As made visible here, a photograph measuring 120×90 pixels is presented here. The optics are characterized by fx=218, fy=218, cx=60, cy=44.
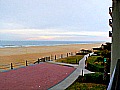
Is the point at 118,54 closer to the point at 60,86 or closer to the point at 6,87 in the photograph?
the point at 60,86

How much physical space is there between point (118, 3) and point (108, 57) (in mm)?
6450

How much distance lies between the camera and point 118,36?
→ 24.0ft

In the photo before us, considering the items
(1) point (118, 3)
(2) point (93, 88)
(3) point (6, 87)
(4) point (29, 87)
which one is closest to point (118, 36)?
(1) point (118, 3)

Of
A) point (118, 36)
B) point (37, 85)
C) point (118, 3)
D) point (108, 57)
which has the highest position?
point (118, 3)

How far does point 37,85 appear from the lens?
1168 cm

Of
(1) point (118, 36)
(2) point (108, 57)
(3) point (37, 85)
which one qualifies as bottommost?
(3) point (37, 85)

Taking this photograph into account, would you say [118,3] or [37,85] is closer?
[118,3]

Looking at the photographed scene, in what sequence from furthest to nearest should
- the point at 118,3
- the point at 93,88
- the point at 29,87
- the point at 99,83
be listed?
the point at 99,83 → the point at 29,87 → the point at 93,88 → the point at 118,3

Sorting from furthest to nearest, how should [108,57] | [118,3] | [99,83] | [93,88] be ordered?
[108,57], [99,83], [93,88], [118,3]

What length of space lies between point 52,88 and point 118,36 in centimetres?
489

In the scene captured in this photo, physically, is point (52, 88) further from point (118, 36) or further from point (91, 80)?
point (118, 36)

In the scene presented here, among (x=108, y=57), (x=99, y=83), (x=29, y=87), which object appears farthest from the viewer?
(x=108, y=57)

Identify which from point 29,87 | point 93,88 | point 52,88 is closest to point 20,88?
point 29,87

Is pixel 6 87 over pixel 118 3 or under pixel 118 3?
under
